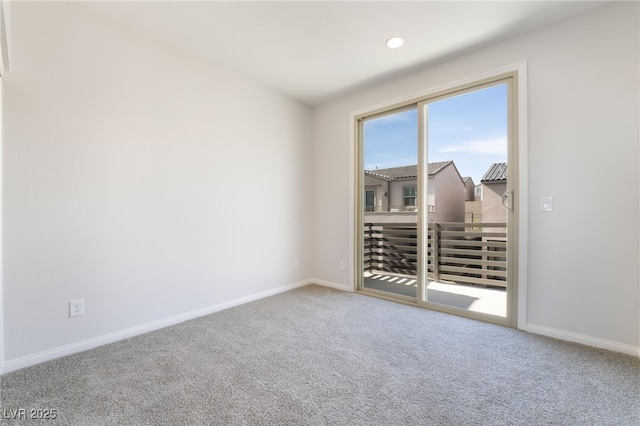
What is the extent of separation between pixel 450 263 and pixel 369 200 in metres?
1.14

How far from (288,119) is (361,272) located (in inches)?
83.5

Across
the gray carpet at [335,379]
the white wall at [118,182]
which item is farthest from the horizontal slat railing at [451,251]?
the white wall at [118,182]

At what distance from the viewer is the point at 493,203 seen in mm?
2473

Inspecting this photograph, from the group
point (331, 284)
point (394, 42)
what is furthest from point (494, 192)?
point (331, 284)

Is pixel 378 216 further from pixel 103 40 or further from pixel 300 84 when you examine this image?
pixel 103 40

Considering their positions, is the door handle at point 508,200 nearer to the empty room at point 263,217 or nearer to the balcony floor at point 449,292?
the empty room at point 263,217

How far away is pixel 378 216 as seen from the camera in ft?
10.9

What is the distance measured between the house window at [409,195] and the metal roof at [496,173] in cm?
65

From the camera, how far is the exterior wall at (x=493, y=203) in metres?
2.42

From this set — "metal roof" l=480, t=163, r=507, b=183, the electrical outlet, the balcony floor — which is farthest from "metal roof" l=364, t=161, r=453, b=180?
the electrical outlet

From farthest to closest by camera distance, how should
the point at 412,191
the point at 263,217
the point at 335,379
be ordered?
the point at 263,217 < the point at 412,191 < the point at 335,379

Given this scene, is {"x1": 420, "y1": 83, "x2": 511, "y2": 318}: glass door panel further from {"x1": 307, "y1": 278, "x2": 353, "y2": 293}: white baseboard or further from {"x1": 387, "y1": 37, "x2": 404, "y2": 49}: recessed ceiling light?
{"x1": 307, "y1": 278, "x2": 353, "y2": 293}: white baseboard

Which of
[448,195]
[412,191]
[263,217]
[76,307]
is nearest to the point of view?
[76,307]

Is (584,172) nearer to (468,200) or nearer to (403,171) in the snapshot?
(468,200)
